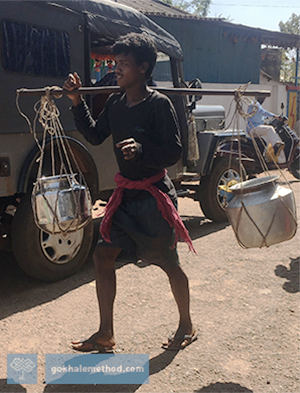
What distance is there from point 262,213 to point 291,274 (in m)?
1.80

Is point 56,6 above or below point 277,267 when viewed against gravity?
above

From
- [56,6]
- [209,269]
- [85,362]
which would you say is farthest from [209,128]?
[85,362]

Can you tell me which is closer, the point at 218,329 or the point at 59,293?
the point at 218,329

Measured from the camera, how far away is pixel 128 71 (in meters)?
2.64

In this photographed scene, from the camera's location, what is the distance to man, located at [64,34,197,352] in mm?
2619

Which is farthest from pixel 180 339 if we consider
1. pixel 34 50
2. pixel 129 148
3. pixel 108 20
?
pixel 108 20

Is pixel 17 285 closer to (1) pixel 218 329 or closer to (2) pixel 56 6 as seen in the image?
(1) pixel 218 329

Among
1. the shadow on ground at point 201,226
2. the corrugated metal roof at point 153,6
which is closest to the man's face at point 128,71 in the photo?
the shadow on ground at point 201,226

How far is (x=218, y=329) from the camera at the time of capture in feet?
10.5

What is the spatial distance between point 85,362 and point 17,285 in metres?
1.64

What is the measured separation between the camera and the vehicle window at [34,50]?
12.1 ft

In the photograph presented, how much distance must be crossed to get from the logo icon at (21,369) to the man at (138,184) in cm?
29

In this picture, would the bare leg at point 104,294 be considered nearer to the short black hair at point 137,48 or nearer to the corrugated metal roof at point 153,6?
the short black hair at point 137,48

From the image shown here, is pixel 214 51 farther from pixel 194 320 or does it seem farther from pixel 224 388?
pixel 224 388
